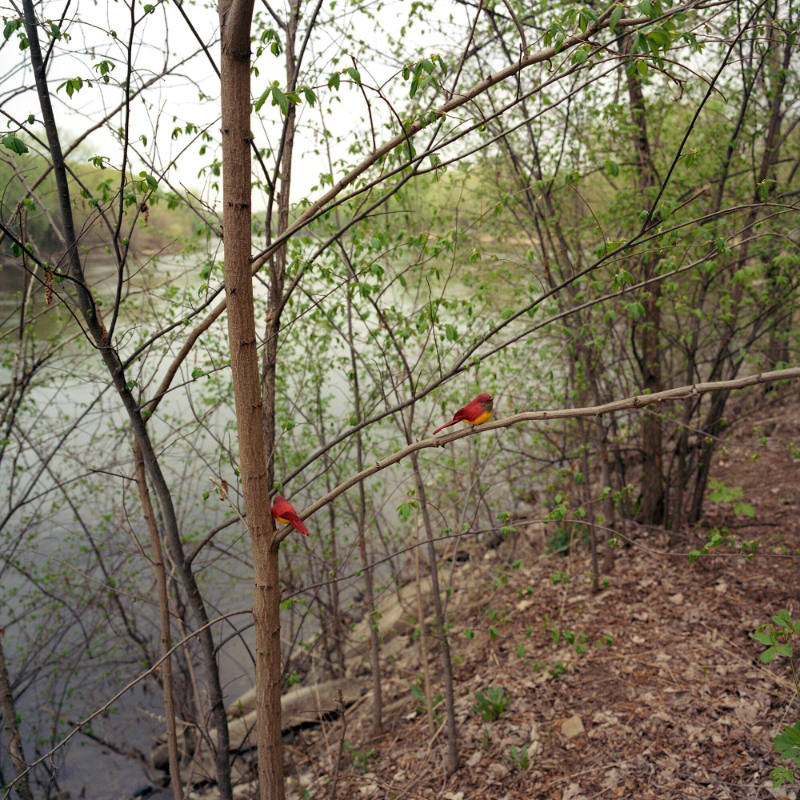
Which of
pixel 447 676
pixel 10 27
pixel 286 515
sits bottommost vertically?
pixel 447 676

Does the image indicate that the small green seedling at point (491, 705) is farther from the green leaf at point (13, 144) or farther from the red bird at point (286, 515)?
the green leaf at point (13, 144)

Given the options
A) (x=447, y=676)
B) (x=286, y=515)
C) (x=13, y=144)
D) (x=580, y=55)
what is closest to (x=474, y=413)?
(x=286, y=515)

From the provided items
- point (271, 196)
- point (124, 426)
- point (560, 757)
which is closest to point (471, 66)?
point (271, 196)

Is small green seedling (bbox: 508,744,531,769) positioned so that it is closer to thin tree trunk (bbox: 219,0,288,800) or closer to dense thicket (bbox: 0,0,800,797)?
dense thicket (bbox: 0,0,800,797)

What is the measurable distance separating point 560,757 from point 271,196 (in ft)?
10.9

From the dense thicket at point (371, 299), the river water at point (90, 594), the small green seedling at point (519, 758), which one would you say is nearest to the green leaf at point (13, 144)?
the dense thicket at point (371, 299)

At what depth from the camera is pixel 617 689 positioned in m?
3.86

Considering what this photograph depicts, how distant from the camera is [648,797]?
292cm

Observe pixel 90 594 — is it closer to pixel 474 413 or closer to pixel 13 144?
pixel 13 144

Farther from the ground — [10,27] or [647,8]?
[10,27]

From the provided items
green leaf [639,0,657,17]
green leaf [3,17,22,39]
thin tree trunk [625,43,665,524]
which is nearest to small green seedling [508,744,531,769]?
thin tree trunk [625,43,665,524]

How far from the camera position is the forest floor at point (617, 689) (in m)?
3.16

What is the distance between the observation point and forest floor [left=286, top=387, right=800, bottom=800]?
Answer: 10.4ft

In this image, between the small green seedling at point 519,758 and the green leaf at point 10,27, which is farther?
the small green seedling at point 519,758
